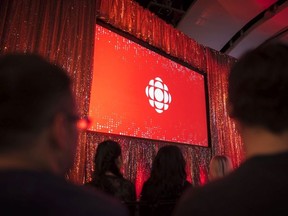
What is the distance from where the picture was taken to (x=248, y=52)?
821 millimetres

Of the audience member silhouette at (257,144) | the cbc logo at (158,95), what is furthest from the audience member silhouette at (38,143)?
the cbc logo at (158,95)

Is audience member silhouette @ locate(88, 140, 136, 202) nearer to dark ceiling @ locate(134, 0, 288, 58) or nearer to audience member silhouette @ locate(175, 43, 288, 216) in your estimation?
audience member silhouette @ locate(175, 43, 288, 216)

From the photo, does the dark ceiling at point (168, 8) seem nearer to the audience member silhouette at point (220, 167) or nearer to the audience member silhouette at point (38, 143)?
the audience member silhouette at point (220, 167)

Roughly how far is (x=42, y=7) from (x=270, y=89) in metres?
3.27

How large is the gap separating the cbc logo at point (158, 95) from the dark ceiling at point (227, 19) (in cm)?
271

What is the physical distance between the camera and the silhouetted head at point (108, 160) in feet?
7.61

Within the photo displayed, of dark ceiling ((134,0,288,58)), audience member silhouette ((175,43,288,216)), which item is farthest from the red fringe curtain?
audience member silhouette ((175,43,288,216))

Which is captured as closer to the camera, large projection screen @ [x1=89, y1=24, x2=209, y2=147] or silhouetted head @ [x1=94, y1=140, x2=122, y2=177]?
silhouetted head @ [x1=94, y1=140, x2=122, y2=177]

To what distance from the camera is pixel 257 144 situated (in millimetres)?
737

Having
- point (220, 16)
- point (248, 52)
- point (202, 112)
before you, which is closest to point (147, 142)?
point (202, 112)

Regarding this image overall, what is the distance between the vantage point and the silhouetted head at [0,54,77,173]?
622 millimetres

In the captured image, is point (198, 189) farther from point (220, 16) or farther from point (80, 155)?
point (220, 16)

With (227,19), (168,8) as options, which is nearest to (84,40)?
(168,8)

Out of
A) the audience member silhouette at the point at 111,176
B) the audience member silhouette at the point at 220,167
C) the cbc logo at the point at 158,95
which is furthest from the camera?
the cbc logo at the point at 158,95
